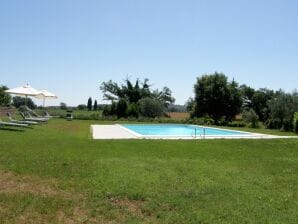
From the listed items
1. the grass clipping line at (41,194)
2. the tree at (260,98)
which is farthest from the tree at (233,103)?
the grass clipping line at (41,194)

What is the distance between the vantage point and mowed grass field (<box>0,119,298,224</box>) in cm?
548

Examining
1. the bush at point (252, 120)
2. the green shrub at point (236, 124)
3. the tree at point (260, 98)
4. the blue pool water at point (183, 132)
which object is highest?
the tree at point (260, 98)

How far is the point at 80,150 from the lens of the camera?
11.4 m

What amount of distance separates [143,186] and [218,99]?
3365cm

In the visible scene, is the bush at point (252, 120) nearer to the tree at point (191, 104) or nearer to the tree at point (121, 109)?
the tree at point (191, 104)

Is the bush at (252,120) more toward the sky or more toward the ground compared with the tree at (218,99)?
more toward the ground

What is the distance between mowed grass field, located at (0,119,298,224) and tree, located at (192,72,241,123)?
28.2 metres

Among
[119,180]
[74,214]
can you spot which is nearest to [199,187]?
[119,180]

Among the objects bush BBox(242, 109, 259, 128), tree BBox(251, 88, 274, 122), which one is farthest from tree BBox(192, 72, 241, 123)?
tree BBox(251, 88, 274, 122)

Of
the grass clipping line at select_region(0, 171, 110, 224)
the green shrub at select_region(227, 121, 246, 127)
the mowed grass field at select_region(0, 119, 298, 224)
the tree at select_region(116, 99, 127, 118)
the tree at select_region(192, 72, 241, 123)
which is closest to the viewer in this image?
the grass clipping line at select_region(0, 171, 110, 224)

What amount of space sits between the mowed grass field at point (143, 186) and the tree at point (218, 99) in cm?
2820

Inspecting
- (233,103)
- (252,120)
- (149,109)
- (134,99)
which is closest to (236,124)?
(252,120)

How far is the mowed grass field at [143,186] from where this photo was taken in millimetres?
5484

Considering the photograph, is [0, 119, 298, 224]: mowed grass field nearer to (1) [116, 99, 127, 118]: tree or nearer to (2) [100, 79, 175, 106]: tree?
(1) [116, 99, 127, 118]: tree
